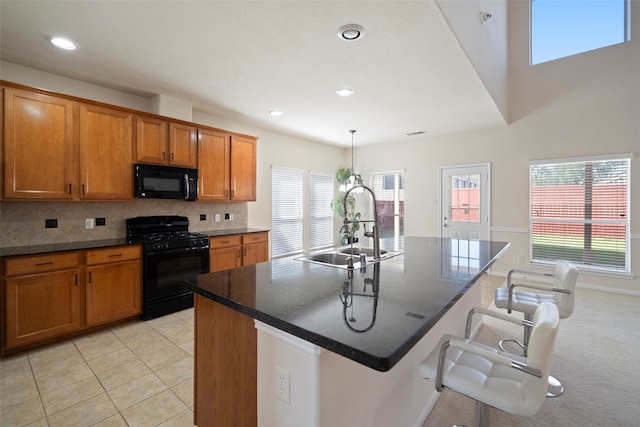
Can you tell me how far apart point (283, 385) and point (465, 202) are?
553 centimetres

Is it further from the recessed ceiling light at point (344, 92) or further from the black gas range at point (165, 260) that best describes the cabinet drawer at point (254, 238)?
the recessed ceiling light at point (344, 92)

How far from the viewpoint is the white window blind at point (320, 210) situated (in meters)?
6.46

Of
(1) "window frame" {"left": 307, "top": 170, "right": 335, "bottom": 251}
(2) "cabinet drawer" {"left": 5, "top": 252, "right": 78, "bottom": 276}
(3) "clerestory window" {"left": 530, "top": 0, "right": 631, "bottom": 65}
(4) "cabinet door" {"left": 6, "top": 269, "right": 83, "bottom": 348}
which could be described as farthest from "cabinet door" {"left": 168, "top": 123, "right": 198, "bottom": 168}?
(3) "clerestory window" {"left": 530, "top": 0, "right": 631, "bottom": 65}

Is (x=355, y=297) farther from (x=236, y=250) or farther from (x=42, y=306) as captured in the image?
(x=236, y=250)

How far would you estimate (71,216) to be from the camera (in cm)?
322

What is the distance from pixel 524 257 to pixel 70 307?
6353 mm

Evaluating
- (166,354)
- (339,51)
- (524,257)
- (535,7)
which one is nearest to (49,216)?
(166,354)

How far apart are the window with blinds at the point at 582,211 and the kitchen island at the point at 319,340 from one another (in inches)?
162

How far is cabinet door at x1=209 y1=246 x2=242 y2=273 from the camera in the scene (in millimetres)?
A: 3898

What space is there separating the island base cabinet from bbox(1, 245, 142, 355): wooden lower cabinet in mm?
2042

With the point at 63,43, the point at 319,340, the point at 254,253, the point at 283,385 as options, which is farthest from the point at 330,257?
the point at 63,43

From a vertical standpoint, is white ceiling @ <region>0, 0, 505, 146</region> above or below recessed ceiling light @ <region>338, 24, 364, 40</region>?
above

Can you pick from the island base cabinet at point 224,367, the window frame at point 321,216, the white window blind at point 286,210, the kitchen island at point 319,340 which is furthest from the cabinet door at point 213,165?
the island base cabinet at point 224,367

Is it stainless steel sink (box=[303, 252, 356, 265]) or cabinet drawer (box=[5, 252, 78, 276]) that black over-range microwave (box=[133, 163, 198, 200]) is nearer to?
cabinet drawer (box=[5, 252, 78, 276])
